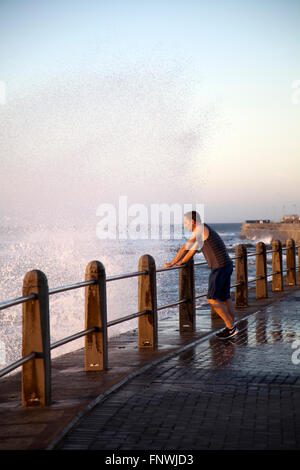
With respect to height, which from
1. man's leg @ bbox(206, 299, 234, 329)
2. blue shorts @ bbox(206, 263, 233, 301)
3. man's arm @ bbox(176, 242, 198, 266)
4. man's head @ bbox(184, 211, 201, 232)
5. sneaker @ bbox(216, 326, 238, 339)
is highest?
man's head @ bbox(184, 211, 201, 232)

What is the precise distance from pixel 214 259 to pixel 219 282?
368 mm

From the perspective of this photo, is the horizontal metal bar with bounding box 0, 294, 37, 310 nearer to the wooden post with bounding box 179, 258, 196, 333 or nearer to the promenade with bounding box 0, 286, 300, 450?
the promenade with bounding box 0, 286, 300, 450

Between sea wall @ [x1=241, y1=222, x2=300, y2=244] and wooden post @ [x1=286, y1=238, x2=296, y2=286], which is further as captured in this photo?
sea wall @ [x1=241, y1=222, x2=300, y2=244]

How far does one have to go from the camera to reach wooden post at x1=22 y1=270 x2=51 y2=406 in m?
5.78

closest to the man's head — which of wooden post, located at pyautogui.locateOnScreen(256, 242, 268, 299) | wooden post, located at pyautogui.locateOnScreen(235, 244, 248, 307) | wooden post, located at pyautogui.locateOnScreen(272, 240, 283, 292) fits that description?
wooden post, located at pyautogui.locateOnScreen(235, 244, 248, 307)

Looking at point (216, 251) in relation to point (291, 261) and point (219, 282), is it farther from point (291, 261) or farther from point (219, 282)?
point (291, 261)

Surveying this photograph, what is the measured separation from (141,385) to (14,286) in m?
31.0

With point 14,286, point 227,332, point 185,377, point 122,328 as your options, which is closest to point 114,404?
point 185,377

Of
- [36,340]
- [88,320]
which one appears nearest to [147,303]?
[88,320]

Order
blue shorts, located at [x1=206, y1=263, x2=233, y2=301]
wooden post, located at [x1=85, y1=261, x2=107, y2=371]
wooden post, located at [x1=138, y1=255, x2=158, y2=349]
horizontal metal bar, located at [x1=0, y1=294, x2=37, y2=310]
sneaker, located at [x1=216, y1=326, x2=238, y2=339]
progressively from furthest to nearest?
1. blue shorts, located at [x1=206, y1=263, x2=233, y2=301]
2. sneaker, located at [x1=216, y1=326, x2=238, y2=339]
3. wooden post, located at [x1=138, y1=255, x2=158, y2=349]
4. wooden post, located at [x1=85, y1=261, x2=107, y2=371]
5. horizontal metal bar, located at [x1=0, y1=294, x2=37, y2=310]

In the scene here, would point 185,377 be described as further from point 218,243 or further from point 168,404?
point 218,243

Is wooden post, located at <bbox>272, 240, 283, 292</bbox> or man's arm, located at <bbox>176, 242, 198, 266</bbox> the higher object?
man's arm, located at <bbox>176, 242, 198, 266</bbox>

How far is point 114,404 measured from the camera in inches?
231
